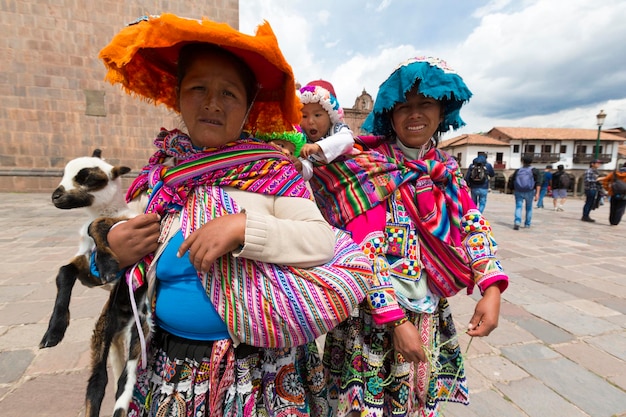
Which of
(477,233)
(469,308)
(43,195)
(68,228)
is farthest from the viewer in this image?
(43,195)

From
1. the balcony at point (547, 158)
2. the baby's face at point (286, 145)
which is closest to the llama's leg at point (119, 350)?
the baby's face at point (286, 145)

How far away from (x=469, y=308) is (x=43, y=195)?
12.3m

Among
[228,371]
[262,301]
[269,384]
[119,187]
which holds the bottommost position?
[269,384]

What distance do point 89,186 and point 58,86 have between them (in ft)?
40.3

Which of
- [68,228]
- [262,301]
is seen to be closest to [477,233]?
[262,301]

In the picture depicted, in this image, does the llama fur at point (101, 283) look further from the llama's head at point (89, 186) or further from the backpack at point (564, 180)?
the backpack at point (564, 180)

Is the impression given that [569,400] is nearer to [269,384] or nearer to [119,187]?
[269,384]

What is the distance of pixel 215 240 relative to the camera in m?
0.88

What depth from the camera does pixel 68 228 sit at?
20.6ft

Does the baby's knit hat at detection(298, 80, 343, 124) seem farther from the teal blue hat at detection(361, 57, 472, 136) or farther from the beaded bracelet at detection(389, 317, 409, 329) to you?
the beaded bracelet at detection(389, 317, 409, 329)

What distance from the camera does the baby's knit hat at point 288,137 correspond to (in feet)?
4.50

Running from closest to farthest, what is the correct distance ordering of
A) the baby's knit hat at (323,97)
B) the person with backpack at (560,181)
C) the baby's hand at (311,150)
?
the baby's hand at (311,150) < the baby's knit hat at (323,97) < the person with backpack at (560,181)

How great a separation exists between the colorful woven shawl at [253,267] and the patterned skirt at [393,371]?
48cm

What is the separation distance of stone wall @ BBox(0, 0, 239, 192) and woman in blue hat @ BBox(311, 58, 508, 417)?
9.70 meters
